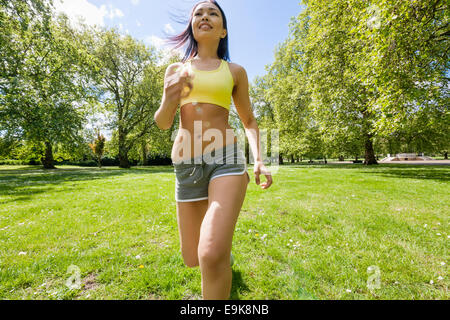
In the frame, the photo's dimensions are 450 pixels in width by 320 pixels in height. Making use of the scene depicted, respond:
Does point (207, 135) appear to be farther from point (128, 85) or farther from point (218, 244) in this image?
point (128, 85)

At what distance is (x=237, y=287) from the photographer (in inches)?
103

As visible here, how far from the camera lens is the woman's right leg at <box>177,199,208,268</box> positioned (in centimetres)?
208

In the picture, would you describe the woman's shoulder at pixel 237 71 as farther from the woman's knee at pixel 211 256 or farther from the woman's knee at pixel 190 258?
the woman's knee at pixel 190 258

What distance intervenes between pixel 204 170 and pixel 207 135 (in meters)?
0.36

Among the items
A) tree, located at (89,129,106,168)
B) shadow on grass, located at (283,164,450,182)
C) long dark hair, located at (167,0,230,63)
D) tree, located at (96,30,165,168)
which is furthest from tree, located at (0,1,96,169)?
shadow on grass, located at (283,164,450,182)

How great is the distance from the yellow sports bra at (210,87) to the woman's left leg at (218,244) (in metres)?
0.90

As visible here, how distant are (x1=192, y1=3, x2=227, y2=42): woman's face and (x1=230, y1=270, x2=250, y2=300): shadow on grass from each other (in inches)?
120

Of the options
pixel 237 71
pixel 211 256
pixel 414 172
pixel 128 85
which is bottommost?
pixel 414 172

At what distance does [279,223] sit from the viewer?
4.68 metres

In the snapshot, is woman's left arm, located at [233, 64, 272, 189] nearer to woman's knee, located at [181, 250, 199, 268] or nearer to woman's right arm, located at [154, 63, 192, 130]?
woman's right arm, located at [154, 63, 192, 130]

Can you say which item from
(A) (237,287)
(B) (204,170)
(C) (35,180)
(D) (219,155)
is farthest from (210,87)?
(C) (35,180)

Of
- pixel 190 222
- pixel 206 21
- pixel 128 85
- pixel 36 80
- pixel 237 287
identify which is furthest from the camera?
pixel 128 85

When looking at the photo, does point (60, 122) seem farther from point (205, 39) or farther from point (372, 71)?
point (372, 71)

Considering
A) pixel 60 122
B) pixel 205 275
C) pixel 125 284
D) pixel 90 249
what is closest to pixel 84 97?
pixel 60 122
